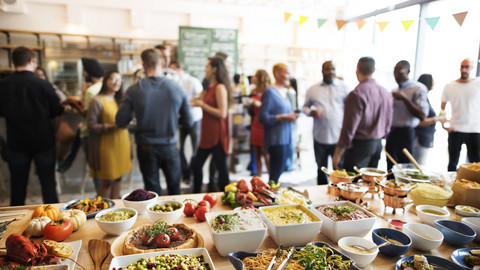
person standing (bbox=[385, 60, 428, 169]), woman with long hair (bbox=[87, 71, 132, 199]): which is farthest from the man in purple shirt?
woman with long hair (bbox=[87, 71, 132, 199])

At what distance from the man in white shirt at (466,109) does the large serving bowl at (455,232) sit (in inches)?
65.4

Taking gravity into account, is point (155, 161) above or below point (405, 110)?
below

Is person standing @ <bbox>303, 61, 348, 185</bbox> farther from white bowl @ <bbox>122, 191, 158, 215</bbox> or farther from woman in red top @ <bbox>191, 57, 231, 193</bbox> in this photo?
white bowl @ <bbox>122, 191, 158, 215</bbox>

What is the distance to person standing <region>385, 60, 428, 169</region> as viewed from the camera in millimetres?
3158

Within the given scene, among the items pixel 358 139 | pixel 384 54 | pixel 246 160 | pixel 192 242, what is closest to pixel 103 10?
pixel 246 160

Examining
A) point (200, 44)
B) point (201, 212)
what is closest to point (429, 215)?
point (201, 212)

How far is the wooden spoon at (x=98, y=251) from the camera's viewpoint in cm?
117

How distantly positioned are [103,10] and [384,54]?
6.00 meters

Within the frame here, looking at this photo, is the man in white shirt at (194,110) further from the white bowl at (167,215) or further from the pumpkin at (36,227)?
the pumpkin at (36,227)

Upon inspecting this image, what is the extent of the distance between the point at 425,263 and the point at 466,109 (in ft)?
7.17

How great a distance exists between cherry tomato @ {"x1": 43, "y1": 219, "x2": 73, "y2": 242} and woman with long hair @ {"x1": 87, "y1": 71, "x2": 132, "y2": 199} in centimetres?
157

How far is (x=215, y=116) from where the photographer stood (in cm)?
309

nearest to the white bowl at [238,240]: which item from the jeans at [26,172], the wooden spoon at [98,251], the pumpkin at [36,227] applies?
the wooden spoon at [98,251]

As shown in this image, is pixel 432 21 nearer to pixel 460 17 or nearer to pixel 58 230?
pixel 460 17
